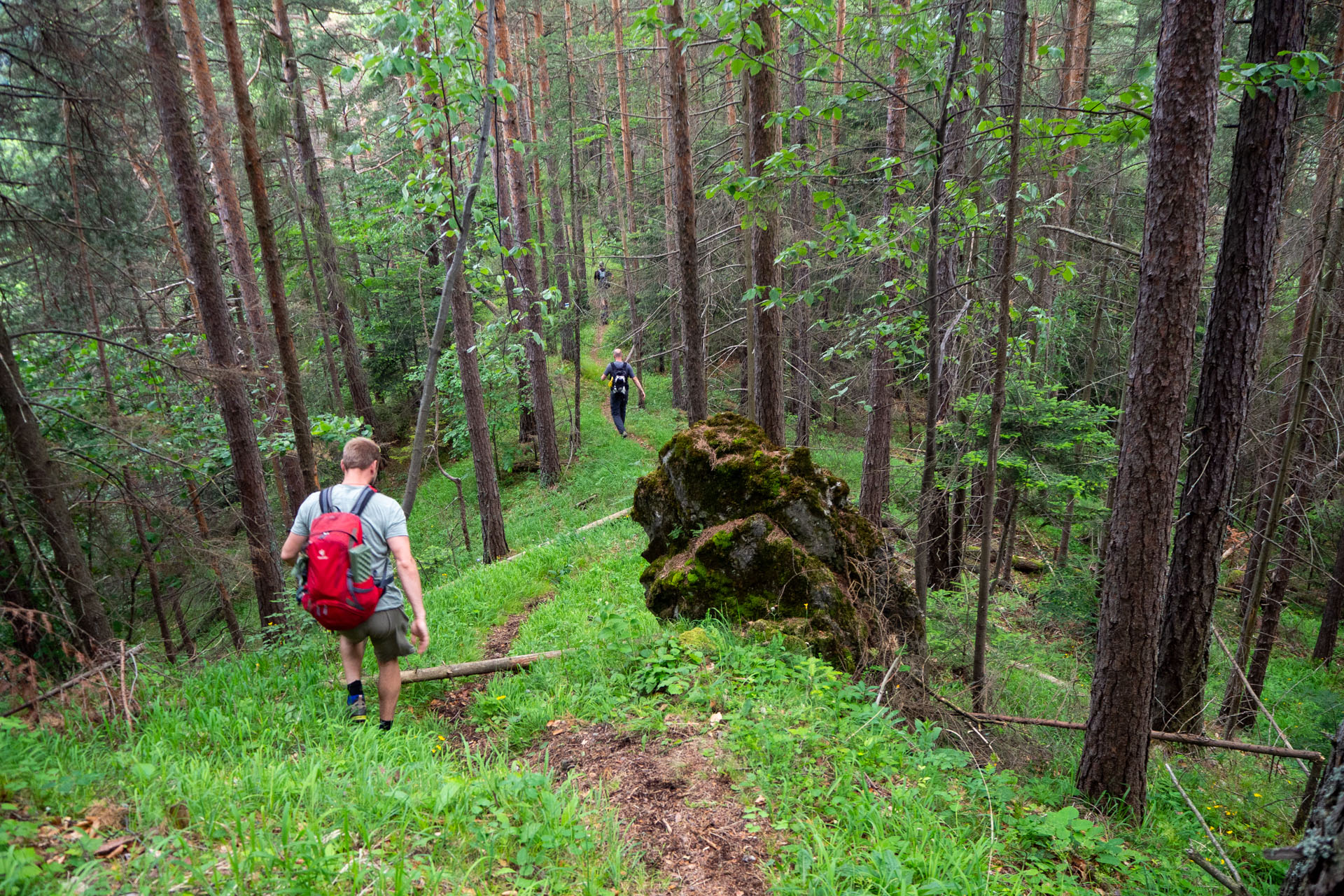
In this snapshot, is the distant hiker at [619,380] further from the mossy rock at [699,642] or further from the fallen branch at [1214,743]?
the fallen branch at [1214,743]

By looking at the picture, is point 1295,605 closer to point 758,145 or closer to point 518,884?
point 758,145

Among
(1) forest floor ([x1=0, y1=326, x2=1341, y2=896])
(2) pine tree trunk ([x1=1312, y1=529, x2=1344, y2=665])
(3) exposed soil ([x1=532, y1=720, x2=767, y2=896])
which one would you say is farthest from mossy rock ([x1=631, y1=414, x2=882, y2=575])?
(2) pine tree trunk ([x1=1312, y1=529, x2=1344, y2=665])

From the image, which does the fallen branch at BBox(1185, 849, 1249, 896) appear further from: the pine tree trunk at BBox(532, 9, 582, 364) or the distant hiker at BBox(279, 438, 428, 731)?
the pine tree trunk at BBox(532, 9, 582, 364)

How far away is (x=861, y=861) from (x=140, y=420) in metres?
7.71

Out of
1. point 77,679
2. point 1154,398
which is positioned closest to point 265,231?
point 77,679

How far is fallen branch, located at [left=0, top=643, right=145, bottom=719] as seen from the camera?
332 cm

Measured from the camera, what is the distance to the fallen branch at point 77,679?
332 centimetres

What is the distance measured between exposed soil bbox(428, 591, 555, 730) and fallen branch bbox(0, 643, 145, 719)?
6.41 feet

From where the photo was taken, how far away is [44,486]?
5.11 meters

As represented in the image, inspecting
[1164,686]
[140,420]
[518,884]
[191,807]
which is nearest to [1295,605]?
[1164,686]

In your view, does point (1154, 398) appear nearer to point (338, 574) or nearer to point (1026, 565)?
point (338, 574)

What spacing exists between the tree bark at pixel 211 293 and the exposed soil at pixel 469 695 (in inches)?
94.5

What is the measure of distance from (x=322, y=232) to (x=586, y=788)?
1609 centimetres

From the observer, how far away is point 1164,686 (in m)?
6.07
